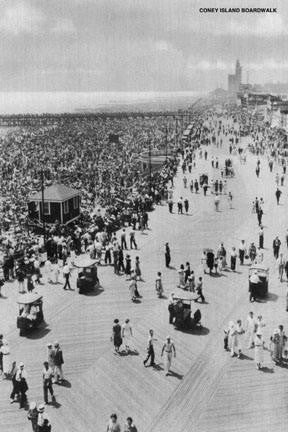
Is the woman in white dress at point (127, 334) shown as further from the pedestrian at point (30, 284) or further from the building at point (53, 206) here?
the building at point (53, 206)

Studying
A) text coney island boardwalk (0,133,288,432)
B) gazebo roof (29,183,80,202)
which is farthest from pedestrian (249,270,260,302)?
gazebo roof (29,183,80,202)

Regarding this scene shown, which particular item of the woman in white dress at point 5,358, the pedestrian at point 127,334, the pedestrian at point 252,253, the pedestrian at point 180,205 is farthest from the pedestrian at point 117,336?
the pedestrian at point 180,205

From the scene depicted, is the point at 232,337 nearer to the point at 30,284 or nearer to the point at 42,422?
the point at 42,422

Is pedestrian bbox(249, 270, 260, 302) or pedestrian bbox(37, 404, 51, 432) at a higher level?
pedestrian bbox(249, 270, 260, 302)

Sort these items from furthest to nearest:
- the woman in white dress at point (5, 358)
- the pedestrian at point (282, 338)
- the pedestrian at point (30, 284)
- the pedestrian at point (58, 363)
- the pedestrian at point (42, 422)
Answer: the pedestrian at point (30, 284)
the pedestrian at point (282, 338)
the woman in white dress at point (5, 358)
the pedestrian at point (58, 363)
the pedestrian at point (42, 422)

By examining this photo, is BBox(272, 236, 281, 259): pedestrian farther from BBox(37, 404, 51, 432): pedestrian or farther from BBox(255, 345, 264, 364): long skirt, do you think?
BBox(37, 404, 51, 432): pedestrian

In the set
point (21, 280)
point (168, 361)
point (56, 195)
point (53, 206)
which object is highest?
point (56, 195)

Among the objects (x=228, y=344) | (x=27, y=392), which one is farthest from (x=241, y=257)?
(x=27, y=392)

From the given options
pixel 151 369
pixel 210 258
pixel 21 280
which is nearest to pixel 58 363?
pixel 151 369
